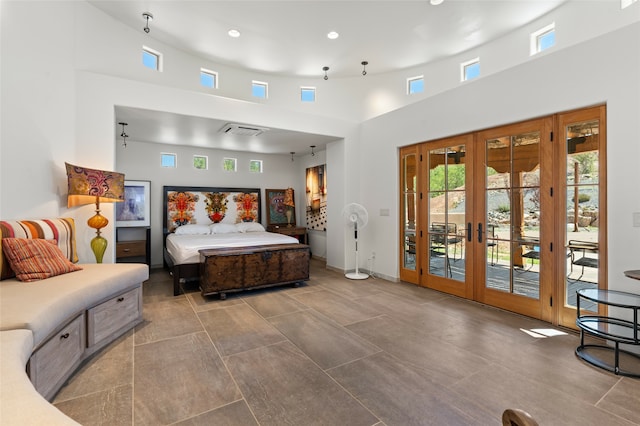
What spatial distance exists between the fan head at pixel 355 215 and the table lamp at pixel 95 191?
348 cm

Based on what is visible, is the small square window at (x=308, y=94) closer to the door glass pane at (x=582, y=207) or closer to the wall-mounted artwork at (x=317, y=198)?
the wall-mounted artwork at (x=317, y=198)

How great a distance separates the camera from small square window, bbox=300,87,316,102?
6.15 meters

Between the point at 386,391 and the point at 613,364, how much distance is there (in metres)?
1.94

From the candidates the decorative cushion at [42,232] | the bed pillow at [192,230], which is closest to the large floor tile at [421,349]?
the decorative cushion at [42,232]

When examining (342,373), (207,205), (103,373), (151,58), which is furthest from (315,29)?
(103,373)

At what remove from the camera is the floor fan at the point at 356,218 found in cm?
539

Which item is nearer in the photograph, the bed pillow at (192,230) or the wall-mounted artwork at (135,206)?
the wall-mounted artwork at (135,206)

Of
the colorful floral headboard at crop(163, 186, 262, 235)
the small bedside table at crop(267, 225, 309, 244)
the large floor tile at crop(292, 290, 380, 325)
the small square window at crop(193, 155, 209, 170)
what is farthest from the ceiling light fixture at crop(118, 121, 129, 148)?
the large floor tile at crop(292, 290, 380, 325)

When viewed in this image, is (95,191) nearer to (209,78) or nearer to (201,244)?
(201,244)

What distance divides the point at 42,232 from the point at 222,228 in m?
3.59

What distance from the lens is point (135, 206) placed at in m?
5.96

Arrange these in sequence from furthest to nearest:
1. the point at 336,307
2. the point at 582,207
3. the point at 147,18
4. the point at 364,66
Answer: the point at 364,66, the point at 147,18, the point at 336,307, the point at 582,207

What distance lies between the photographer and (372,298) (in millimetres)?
4211

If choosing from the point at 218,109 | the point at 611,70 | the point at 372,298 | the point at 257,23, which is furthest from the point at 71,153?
the point at 611,70
